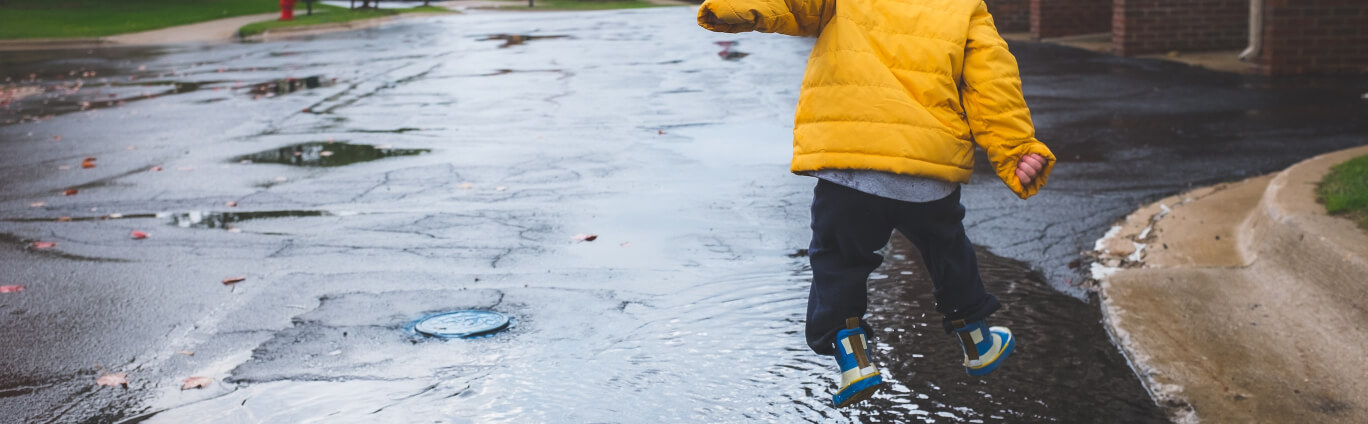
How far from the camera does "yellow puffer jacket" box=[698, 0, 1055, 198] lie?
354 centimetres

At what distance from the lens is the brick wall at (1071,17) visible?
21578mm

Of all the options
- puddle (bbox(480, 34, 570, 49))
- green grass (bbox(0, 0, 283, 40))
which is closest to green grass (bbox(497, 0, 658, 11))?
green grass (bbox(0, 0, 283, 40))

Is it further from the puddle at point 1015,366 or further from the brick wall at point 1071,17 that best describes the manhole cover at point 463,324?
the brick wall at point 1071,17

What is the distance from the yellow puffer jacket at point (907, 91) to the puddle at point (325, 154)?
22.3 feet

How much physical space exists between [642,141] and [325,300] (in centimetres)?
513

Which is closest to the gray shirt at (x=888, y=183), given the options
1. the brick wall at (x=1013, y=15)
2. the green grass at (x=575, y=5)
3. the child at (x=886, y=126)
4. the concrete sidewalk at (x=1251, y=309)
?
the child at (x=886, y=126)

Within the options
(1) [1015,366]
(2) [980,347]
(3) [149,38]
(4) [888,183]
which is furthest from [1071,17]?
(3) [149,38]

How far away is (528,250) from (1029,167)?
11.8 ft

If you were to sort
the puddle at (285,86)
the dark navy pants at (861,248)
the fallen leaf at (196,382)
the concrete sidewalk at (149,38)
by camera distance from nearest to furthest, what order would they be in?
the dark navy pants at (861,248) → the fallen leaf at (196,382) → the puddle at (285,86) → the concrete sidewalk at (149,38)

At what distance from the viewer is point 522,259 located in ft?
21.2

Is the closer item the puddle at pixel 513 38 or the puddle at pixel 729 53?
the puddle at pixel 729 53

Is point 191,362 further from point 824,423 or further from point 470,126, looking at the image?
point 470,126

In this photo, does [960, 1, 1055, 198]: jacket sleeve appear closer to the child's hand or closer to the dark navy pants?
the child's hand

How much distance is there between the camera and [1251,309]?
5008 millimetres
